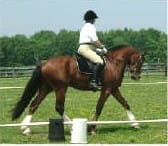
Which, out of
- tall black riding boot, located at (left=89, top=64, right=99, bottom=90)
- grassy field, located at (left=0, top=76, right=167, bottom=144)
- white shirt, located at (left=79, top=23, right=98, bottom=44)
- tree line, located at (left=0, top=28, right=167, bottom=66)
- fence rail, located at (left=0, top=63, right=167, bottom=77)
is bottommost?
tree line, located at (left=0, top=28, right=167, bottom=66)

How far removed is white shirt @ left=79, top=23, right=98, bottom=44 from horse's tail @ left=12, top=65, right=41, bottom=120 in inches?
51.1

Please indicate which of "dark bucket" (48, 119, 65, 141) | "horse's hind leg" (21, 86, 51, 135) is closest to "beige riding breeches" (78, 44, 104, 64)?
"horse's hind leg" (21, 86, 51, 135)

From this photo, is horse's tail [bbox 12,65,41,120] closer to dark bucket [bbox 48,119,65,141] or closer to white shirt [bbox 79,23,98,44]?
white shirt [bbox 79,23,98,44]

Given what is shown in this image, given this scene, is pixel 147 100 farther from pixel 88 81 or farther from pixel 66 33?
pixel 66 33

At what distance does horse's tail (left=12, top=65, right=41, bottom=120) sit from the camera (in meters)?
13.6

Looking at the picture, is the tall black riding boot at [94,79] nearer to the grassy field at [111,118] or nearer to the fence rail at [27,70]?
the grassy field at [111,118]

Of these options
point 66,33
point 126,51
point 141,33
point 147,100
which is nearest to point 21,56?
point 66,33

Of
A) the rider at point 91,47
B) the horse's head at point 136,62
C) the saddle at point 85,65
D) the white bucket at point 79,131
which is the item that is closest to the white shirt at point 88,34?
the rider at point 91,47

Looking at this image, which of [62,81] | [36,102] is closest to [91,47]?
[62,81]

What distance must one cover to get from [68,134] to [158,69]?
136ft

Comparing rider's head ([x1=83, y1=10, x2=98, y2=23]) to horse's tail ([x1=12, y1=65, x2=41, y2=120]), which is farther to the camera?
horse's tail ([x1=12, y1=65, x2=41, y2=120])

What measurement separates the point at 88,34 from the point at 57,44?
334ft

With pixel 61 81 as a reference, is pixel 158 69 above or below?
below

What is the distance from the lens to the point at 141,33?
12438 cm
